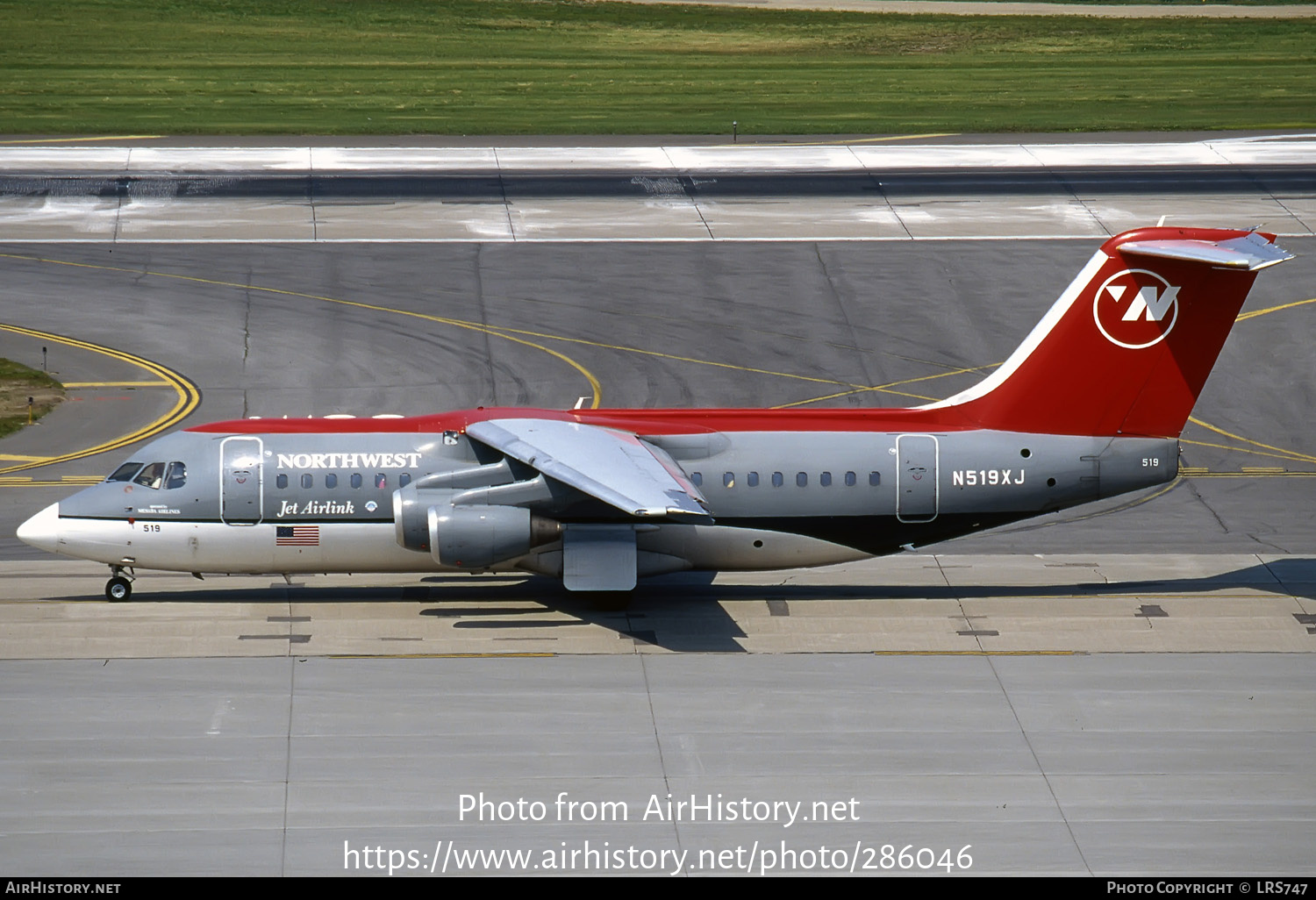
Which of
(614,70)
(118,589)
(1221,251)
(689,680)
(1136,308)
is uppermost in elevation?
(614,70)

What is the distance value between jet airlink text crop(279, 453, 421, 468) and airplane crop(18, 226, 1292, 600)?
0.04 metres

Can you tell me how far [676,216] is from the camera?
200 feet

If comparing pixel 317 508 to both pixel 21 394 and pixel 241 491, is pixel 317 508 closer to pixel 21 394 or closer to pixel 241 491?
pixel 241 491

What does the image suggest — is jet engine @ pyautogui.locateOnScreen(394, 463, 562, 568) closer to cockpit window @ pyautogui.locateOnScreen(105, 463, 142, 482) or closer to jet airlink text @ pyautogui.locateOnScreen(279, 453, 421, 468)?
jet airlink text @ pyautogui.locateOnScreen(279, 453, 421, 468)

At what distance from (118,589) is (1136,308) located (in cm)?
2069

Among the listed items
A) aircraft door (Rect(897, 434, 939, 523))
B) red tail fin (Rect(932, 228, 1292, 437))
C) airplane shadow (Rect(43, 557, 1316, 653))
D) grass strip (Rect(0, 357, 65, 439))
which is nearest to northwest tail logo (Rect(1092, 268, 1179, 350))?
red tail fin (Rect(932, 228, 1292, 437))

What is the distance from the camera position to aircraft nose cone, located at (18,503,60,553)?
31.9 m

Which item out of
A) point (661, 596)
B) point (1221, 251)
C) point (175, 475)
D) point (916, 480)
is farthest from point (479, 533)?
point (1221, 251)

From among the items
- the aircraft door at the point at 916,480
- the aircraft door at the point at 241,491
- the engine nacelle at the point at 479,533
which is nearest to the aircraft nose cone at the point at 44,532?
the aircraft door at the point at 241,491

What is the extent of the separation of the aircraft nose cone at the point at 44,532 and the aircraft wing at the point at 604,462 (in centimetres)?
819

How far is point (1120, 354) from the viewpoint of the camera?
107ft

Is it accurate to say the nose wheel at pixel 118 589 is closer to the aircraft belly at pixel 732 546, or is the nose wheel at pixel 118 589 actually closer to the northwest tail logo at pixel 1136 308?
the aircraft belly at pixel 732 546

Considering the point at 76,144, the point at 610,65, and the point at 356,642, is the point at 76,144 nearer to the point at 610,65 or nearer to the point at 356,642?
the point at 610,65
